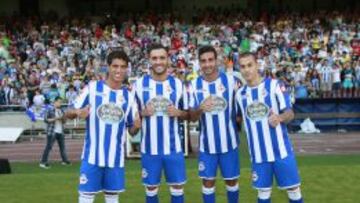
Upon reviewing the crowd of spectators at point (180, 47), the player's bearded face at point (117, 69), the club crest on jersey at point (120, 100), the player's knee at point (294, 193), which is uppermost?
the crowd of spectators at point (180, 47)

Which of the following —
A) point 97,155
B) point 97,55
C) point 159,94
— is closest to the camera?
point 97,155

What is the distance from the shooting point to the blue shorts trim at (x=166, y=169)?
29.9 ft

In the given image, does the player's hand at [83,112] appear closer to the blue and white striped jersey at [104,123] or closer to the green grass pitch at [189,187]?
the blue and white striped jersey at [104,123]

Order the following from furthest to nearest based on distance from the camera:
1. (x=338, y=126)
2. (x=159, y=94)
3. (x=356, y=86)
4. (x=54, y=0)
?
(x=54, y=0) → (x=356, y=86) → (x=338, y=126) → (x=159, y=94)

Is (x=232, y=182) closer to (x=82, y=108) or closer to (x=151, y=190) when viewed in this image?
(x=151, y=190)

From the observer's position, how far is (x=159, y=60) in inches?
352

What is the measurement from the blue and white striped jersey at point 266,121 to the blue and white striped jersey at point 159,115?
37.5 inches

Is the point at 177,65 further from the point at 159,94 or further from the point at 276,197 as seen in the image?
the point at 159,94

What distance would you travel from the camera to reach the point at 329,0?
3734cm

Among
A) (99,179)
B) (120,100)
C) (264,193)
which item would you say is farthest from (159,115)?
(264,193)

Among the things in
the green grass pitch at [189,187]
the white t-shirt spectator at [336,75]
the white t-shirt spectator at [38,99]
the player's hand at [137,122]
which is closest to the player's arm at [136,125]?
the player's hand at [137,122]

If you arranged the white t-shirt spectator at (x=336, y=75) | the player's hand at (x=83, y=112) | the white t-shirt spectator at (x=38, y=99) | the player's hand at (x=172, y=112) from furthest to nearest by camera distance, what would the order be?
the white t-shirt spectator at (x=336, y=75) < the white t-shirt spectator at (x=38, y=99) < the player's hand at (x=172, y=112) < the player's hand at (x=83, y=112)

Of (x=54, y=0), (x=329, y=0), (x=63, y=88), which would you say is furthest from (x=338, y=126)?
(x=54, y=0)

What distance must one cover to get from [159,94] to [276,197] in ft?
11.5
